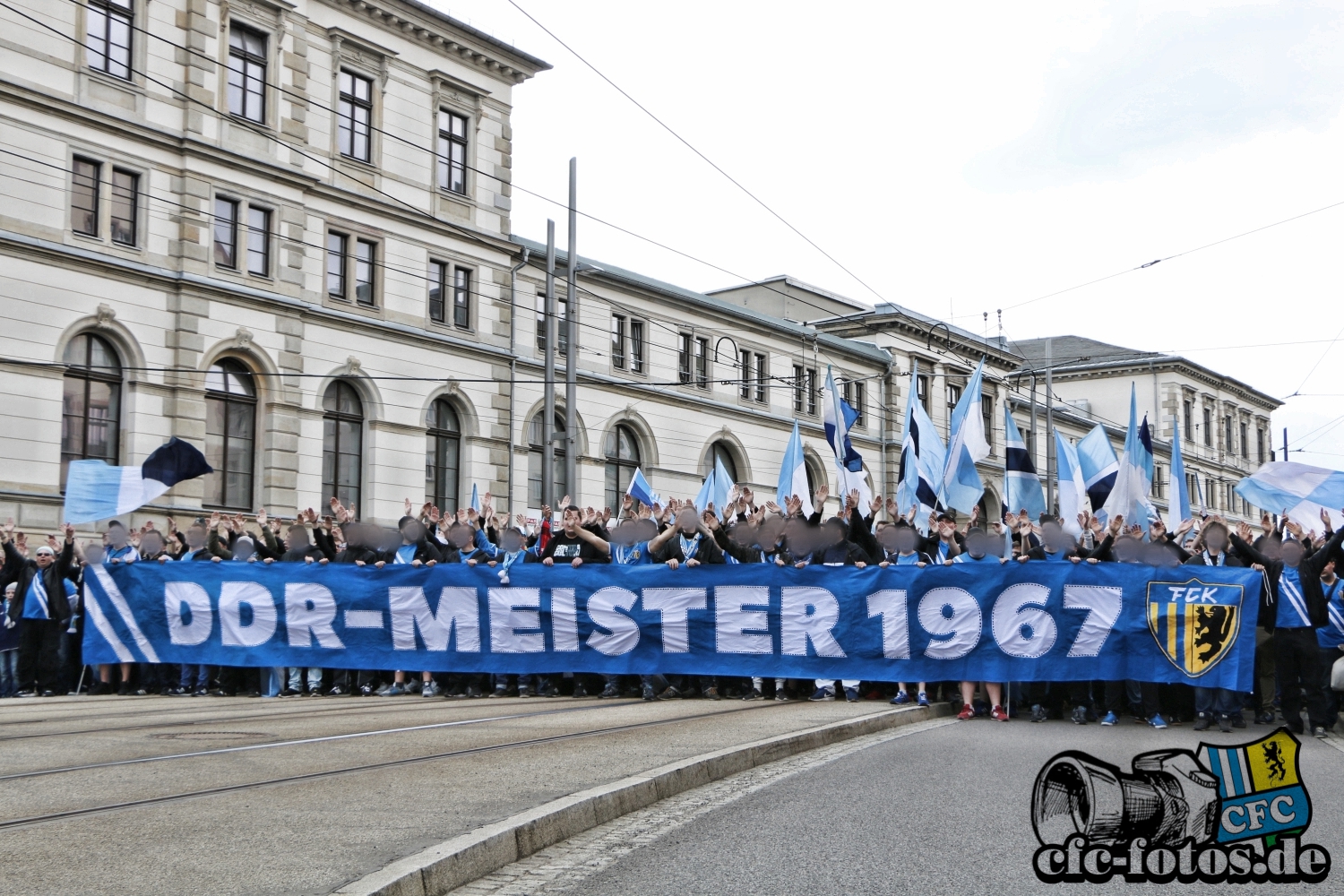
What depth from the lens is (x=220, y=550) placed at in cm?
1678

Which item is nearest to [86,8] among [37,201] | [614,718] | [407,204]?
[37,201]

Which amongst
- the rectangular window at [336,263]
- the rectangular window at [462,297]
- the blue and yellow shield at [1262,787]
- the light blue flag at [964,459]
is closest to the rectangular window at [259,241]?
the rectangular window at [336,263]

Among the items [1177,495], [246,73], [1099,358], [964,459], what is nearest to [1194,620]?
[1177,495]

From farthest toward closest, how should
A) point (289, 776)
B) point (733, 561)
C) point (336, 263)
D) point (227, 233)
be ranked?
point (336, 263) → point (227, 233) → point (733, 561) → point (289, 776)

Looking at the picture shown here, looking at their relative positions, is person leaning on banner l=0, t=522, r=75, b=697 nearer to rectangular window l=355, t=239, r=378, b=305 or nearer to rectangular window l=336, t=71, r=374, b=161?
rectangular window l=355, t=239, r=378, b=305

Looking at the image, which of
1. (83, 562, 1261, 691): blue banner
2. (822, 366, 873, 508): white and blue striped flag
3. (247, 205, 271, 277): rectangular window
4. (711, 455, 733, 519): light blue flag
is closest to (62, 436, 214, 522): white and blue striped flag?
(83, 562, 1261, 691): blue banner

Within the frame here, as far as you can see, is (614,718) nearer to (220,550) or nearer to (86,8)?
(220,550)

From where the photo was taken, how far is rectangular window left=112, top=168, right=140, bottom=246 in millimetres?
29172

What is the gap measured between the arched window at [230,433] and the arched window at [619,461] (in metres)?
13.2

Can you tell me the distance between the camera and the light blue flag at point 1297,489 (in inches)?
646

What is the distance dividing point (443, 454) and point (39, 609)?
20.3 m

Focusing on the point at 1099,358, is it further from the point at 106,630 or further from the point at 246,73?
the point at 106,630

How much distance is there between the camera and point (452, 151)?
38.3 metres

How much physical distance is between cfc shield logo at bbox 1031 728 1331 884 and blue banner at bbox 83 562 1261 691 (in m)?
8.10
